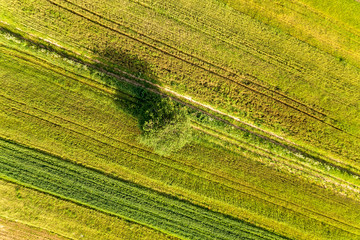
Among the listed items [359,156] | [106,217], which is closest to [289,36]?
[359,156]

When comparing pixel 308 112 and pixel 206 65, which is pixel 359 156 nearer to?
pixel 308 112

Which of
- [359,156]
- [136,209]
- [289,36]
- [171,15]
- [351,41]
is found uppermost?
[351,41]

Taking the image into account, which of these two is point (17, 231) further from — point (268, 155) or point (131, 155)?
point (268, 155)

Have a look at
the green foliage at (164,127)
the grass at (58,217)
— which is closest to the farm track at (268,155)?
the green foliage at (164,127)

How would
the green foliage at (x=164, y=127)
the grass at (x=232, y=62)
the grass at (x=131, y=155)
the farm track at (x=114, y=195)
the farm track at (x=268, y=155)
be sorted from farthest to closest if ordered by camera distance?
the farm track at (x=268, y=155), the grass at (x=232, y=62), the grass at (x=131, y=155), the farm track at (x=114, y=195), the green foliage at (x=164, y=127)

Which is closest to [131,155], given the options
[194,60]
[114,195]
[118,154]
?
[118,154]

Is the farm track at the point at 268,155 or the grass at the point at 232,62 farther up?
the grass at the point at 232,62

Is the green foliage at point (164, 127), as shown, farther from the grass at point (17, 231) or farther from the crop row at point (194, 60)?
the grass at point (17, 231)
